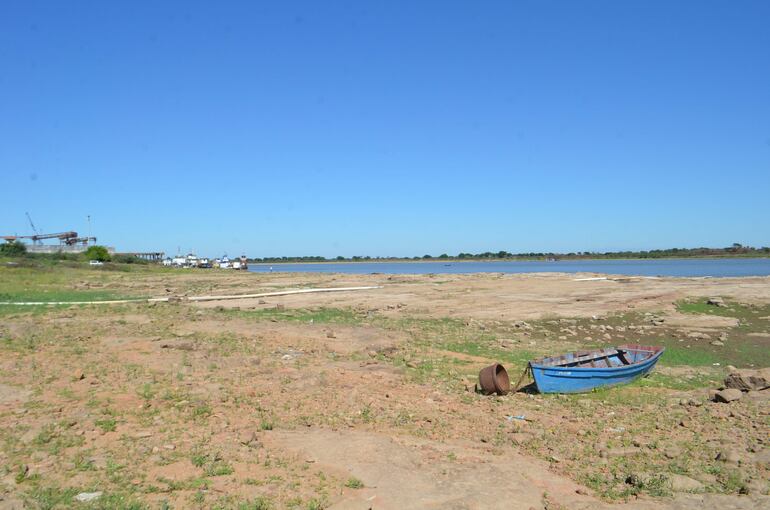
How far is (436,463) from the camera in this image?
8.42m

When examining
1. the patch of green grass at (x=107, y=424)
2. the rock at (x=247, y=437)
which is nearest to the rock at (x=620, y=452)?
the rock at (x=247, y=437)

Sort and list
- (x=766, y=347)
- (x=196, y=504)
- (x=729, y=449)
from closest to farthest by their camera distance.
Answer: (x=196, y=504), (x=729, y=449), (x=766, y=347)

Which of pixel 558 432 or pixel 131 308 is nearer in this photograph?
Answer: pixel 558 432

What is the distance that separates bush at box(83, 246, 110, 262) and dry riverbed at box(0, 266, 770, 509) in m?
58.7

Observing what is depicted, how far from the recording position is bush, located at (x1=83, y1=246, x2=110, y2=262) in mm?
75312

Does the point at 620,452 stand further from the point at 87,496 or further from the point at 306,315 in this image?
the point at 306,315

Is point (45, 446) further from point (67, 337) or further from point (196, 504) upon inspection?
point (67, 337)

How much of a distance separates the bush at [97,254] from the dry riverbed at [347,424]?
58744 mm

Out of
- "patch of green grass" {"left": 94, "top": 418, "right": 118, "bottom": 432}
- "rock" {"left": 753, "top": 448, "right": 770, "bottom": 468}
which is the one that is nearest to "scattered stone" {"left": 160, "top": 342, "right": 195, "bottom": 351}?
"patch of green grass" {"left": 94, "top": 418, "right": 118, "bottom": 432}

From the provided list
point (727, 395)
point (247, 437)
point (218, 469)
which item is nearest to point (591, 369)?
point (727, 395)

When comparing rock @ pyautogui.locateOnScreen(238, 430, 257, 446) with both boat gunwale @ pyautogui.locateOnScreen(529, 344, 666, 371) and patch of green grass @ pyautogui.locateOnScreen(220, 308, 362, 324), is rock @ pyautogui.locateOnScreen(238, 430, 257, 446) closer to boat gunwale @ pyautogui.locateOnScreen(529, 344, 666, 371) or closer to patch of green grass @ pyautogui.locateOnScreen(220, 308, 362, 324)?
boat gunwale @ pyautogui.locateOnScreen(529, 344, 666, 371)

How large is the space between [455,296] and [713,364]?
62.4ft

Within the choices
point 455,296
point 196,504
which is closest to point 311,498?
point 196,504

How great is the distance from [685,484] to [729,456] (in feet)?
4.27
